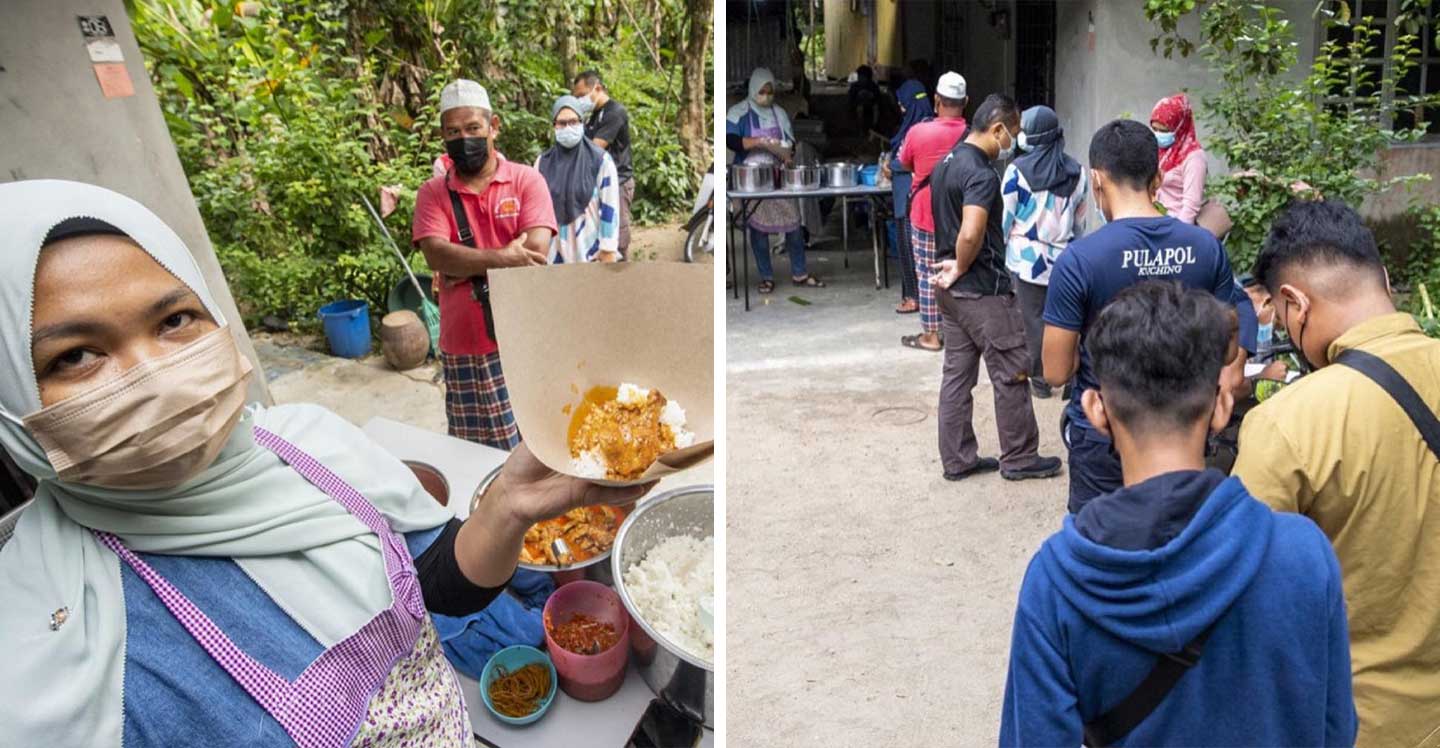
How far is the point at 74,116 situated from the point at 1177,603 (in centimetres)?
360

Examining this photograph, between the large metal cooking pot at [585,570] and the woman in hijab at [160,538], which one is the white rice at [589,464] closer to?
the woman in hijab at [160,538]

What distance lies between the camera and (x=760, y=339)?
6.57 meters

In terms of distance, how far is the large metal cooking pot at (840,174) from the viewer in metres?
7.36

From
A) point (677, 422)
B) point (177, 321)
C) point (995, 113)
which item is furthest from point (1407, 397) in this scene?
point (995, 113)

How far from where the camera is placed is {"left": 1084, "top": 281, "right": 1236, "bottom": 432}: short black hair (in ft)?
4.68

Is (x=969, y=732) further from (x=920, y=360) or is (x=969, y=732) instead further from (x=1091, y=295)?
(x=920, y=360)

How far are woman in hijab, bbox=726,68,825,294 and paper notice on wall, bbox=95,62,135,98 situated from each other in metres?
4.60

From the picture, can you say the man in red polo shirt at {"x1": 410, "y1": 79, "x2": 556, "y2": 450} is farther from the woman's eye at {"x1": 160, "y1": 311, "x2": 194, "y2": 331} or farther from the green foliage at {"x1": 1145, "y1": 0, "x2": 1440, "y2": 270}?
the green foliage at {"x1": 1145, "y1": 0, "x2": 1440, "y2": 270}

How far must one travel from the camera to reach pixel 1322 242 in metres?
1.82

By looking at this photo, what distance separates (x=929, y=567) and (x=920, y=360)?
245 cm

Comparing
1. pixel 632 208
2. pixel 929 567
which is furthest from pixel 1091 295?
pixel 632 208

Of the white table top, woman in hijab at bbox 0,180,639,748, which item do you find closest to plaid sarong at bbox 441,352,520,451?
the white table top

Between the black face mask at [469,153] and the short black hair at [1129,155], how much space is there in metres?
2.04

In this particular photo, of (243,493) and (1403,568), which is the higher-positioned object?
(243,493)
